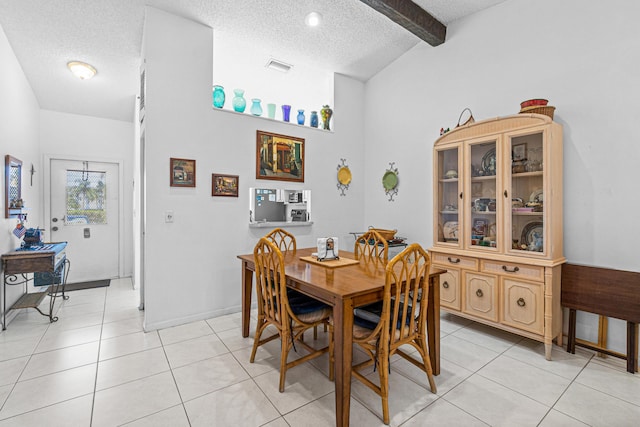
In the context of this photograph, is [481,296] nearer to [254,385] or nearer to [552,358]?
[552,358]

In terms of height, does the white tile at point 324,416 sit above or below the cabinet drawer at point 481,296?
below

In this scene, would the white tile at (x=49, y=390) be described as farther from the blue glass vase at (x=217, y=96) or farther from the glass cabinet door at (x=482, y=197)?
the glass cabinet door at (x=482, y=197)

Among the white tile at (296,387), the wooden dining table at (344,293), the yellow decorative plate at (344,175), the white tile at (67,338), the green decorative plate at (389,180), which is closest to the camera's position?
the wooden dining table at (344,293)

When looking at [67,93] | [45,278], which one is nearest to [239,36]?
[67,93]

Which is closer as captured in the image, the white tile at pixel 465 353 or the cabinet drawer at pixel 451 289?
the white tile at pixel 465 353

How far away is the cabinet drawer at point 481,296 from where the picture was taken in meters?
2.67

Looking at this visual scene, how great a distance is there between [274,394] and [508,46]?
3733mm

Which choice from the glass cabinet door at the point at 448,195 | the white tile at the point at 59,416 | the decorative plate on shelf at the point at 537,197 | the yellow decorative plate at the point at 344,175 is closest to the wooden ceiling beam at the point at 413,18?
the glass cabinet door at the point at 448,195

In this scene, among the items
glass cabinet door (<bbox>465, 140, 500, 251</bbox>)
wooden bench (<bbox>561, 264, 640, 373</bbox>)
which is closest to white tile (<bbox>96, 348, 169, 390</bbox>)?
glass cabinet door (<bbox>465, 140, 500, 251</bbox>)

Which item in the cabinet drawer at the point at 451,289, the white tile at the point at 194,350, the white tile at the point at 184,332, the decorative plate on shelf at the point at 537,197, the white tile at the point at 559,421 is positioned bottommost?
the white tile at the point at 559,421

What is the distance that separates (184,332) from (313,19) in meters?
3.46

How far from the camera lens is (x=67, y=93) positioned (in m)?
4.02

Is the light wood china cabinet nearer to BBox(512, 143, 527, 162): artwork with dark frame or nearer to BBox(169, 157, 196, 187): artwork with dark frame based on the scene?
BBox(512, 143, 527, 162): artwork with dark frame

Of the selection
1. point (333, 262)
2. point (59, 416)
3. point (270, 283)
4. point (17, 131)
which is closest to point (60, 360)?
point (59, 416)
